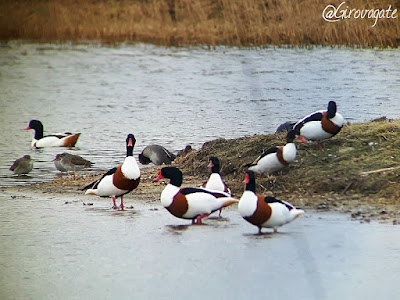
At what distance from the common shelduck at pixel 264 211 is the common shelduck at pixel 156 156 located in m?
5.03

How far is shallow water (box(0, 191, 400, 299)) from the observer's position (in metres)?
5.09

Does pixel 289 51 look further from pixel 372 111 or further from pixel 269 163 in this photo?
pixel 269 163

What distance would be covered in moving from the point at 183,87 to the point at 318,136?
1265cm

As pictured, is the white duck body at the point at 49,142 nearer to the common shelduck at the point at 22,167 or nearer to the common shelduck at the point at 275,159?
the common shelduck at the point at 22,167

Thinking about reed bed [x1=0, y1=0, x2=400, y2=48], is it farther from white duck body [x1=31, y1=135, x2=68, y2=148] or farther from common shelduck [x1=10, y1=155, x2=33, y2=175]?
common shelduck [x1=10, y1=155, x2=33, y2=175]

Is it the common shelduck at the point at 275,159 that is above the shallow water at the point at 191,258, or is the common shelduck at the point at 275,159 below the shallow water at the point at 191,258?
above

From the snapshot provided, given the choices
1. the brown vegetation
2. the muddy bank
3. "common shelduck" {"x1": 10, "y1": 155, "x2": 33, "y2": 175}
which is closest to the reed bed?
the muddy bank

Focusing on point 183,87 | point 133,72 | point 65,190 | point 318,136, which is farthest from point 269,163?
point 133,72

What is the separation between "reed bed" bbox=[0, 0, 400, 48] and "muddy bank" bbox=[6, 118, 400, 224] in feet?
46.2

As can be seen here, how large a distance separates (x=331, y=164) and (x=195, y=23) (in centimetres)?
2005

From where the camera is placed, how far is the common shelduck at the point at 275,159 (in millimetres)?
8227

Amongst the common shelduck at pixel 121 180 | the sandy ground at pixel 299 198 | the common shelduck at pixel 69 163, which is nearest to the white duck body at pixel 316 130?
the sandy ground at pixel 299 198

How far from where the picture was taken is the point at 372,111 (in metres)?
15.7

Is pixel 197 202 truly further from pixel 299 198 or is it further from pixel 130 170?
pixel 299 198
